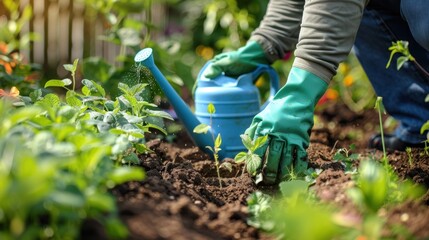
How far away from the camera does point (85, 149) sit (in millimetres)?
1195

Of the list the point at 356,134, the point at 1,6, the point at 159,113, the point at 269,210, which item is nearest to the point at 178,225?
the point at 269,210

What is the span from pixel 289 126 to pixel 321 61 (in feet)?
0.69

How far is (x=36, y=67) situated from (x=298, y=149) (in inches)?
48.4

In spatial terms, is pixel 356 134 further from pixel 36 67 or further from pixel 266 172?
pixel 36 67

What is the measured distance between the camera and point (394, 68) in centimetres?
248

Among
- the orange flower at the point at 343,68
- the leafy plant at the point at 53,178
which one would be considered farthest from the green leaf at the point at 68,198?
the orange flower at the point at 343,68

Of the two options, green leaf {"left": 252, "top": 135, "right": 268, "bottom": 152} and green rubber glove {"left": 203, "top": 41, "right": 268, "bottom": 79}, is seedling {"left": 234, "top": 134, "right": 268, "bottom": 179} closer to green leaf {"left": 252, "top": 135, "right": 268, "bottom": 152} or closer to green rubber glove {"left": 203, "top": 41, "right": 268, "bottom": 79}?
green leaf {"left": 252, "top": 135, "right": 268, "bottom": 152}

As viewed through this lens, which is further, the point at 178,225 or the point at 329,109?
the point at 329,109

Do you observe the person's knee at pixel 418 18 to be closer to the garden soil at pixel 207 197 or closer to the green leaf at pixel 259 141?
the garden soil at pixel 207 197

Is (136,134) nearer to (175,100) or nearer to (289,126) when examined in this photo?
(289,126)

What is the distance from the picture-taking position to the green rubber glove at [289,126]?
6.06ft

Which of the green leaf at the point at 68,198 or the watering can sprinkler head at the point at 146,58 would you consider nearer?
the green leaf at the point at 68,198

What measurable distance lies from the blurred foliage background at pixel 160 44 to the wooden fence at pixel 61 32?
1.2 inches

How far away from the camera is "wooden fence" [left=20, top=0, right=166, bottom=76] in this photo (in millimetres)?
4691
